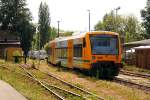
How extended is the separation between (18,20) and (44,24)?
30.0 m

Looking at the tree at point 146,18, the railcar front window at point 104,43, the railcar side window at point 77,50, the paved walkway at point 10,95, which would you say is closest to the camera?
the paved walkway at point 10,95

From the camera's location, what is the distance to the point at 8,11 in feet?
313

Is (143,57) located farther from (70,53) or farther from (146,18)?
(146,18)

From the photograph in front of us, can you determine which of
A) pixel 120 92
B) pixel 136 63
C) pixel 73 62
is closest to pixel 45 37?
pixel 136 63

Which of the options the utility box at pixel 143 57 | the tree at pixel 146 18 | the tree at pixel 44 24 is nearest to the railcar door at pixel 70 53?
the utility box at pixel 143 57

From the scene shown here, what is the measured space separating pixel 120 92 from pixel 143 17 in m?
76.6

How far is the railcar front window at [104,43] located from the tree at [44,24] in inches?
3726

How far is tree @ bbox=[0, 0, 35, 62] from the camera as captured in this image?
9425cm


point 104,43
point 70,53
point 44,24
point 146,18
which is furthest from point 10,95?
point 44,24

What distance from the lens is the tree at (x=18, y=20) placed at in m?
94.2

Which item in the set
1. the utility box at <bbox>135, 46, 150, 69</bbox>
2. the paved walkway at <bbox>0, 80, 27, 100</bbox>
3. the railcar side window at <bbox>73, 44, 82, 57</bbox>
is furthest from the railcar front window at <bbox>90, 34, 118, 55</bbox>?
the utility box at <bbox>135, 46, 150, 69</bbox>

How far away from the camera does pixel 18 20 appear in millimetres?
95125

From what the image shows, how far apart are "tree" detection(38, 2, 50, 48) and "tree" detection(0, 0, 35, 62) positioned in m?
25.4

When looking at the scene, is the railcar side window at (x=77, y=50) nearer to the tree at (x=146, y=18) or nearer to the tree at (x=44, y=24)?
the tree at (x=146, y=18)
